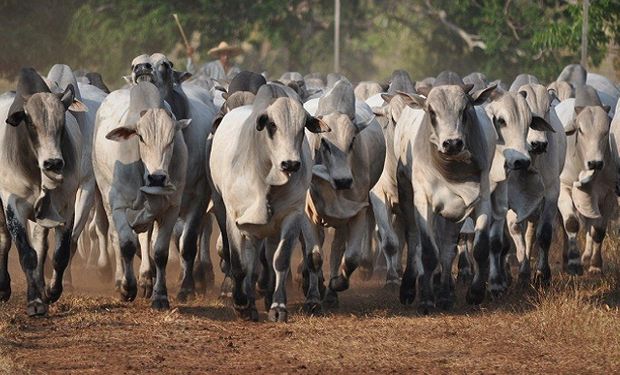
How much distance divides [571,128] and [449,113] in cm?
367

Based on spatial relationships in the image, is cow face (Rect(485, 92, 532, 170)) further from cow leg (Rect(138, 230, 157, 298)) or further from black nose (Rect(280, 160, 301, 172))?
cow leg (Rect(138, 230, 157, 298))

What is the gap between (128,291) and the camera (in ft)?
38.9

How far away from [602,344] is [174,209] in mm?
3763

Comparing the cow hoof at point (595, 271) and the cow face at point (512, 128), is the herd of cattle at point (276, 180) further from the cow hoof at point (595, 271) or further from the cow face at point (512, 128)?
the cow hoof at point (595, 271)

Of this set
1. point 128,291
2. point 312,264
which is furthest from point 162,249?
point 312,264

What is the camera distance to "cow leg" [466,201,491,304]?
11.7 m

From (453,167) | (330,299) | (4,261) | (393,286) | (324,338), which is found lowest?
(324,338)

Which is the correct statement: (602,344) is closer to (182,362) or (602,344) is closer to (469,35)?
(182,362)

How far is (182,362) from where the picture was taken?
9273 mm

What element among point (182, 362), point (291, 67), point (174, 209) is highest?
point (291, 67)

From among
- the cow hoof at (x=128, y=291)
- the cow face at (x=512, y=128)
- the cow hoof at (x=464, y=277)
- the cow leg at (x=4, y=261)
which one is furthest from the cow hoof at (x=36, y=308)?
the cow hoof at (x=464, y=277)

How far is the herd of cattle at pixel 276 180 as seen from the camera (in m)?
11.2

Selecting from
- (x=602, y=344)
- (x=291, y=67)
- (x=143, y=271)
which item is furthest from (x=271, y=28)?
(x=602, y=344)

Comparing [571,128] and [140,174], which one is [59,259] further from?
[571,128]
